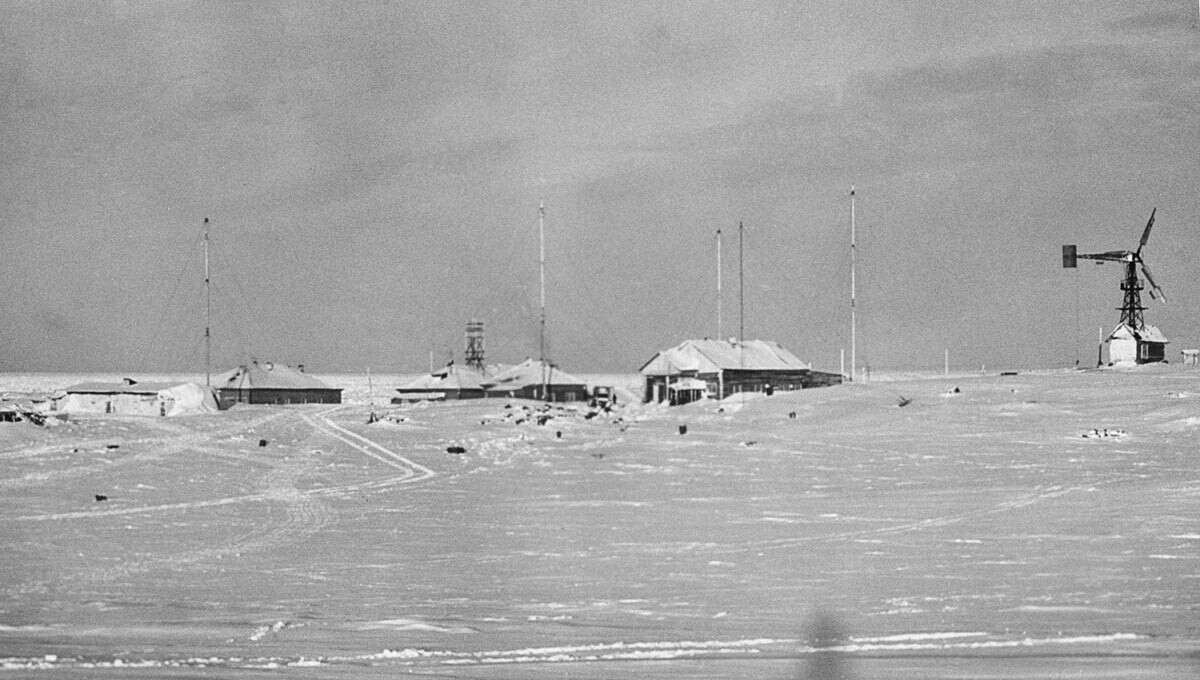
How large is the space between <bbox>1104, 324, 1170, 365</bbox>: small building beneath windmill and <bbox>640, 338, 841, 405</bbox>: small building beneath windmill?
832 inches

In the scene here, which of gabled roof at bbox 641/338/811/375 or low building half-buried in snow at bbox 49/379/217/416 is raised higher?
gabled roof at bbox 641/338/811/375

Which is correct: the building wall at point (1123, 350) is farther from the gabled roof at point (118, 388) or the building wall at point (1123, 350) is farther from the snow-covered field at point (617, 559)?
the gabled roof at point (118, 388)

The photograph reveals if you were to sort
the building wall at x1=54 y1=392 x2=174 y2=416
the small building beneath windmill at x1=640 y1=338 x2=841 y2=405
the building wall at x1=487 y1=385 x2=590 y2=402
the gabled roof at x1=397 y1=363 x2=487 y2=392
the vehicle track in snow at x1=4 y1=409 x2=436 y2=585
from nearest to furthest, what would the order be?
1. the vehicle track in snow at x1=4 y1=409 x2=436 y2=585
2. the building wall at x1=54 y1=392 x2=174 y2=416
3. the small building beneath windmill at x1=640 y1=338 x2=841 y2=405
4. the building wall at x1=487 y1=385 x2=590 y2=402
5. the gabled roof at x1=397 y1=363 x2=487 y2=392

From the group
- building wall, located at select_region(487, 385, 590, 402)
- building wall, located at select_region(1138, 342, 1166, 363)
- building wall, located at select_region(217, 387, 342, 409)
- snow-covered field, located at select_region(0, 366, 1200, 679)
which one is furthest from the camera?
building wall, located at select_region(487, 385, 590, 402)

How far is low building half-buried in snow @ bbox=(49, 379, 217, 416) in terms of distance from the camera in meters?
71.0

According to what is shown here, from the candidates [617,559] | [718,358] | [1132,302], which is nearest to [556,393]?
[718,358]

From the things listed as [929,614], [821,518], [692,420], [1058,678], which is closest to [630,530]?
[821,518]

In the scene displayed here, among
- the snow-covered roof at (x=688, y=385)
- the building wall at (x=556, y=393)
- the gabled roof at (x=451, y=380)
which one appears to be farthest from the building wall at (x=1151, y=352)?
the gabled roof at (x=451, y=380)

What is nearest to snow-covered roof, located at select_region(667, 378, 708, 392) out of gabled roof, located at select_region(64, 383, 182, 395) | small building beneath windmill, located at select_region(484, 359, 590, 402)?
small building beneath windmill, located at select_region(484, 359, 590, 402)

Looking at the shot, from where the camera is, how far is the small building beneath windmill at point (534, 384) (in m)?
94.2

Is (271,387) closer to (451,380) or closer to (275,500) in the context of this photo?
(451,380)

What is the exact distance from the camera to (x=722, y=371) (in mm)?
78938

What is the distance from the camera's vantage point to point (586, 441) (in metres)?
37.6

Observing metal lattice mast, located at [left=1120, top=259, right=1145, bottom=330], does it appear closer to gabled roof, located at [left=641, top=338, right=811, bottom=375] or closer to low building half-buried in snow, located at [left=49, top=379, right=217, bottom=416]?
gabled roof, located at [left=641, top=338, right=811, bottom=375]
